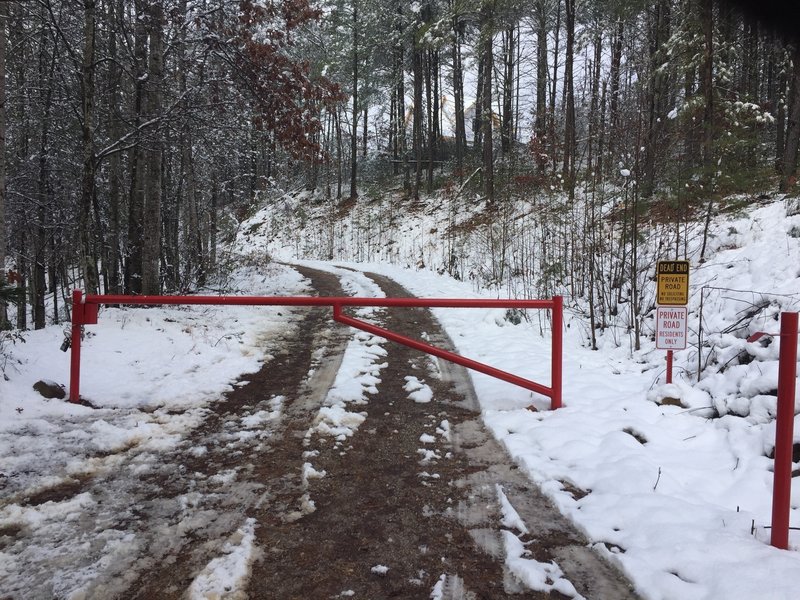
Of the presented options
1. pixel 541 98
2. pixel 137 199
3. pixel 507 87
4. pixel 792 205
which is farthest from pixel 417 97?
pixel 792 205

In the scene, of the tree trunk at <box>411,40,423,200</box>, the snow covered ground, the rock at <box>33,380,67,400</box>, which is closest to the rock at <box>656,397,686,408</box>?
the snow covered ground

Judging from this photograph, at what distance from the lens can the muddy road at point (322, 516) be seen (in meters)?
2.31

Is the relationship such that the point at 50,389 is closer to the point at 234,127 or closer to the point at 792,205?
the point at 234,127

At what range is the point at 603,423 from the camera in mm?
4203

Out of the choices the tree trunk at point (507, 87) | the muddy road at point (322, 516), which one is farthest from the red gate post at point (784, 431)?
the tree trunk at point (507, 87)

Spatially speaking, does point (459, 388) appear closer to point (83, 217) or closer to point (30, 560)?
point (30, 560)

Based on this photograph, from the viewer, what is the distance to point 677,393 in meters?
4.48

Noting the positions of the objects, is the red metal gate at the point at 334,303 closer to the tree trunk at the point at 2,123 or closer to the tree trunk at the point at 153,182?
the tree trunk at the point at 2,123

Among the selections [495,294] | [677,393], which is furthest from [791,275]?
[495,294]

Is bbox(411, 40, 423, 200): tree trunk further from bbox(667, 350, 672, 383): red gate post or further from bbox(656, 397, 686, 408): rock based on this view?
bbox(656, 397, 686, 408): rock

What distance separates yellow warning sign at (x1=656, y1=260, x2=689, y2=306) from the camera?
4.51 meters

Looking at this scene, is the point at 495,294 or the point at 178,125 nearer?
the point at 178,125

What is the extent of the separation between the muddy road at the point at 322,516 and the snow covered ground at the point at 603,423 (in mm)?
119

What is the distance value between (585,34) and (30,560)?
80.2 ft
